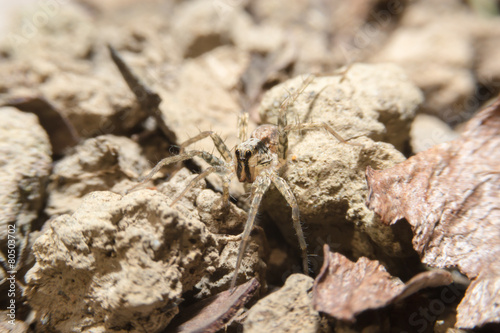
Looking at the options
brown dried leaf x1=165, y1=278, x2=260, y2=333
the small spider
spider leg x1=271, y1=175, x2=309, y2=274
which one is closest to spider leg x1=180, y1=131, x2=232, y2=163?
the small spider

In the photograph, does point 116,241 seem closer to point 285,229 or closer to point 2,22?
point 285,229

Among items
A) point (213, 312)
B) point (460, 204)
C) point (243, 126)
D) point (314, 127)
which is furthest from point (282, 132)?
point (213, 312)

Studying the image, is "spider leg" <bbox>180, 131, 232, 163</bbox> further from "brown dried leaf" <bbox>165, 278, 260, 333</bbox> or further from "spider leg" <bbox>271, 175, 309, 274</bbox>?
"brown dried leaf" <bbox>165, 278, 260, 333</bbox>

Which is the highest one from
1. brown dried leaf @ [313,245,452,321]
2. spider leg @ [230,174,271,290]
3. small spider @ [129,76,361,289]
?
small spider @ [129,76,361,289]

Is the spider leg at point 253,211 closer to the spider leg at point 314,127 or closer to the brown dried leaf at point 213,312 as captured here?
the brown dried leaf at point 213,312

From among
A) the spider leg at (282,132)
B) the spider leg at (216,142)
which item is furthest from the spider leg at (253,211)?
the spider leg at (216,142)

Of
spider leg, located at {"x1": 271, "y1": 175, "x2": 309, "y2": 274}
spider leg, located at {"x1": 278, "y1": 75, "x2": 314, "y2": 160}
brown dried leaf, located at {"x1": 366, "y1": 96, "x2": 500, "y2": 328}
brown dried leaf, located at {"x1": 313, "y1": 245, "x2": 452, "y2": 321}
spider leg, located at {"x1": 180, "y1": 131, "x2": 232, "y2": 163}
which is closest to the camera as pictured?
brown dried leaf, located at {"x1": 313, "y1": 245, "x2": 452, "y2": 321}

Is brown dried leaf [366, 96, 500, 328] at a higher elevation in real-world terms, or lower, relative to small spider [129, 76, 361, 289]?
lower

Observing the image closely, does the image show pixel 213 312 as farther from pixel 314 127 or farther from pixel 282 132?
pixel 314 127
